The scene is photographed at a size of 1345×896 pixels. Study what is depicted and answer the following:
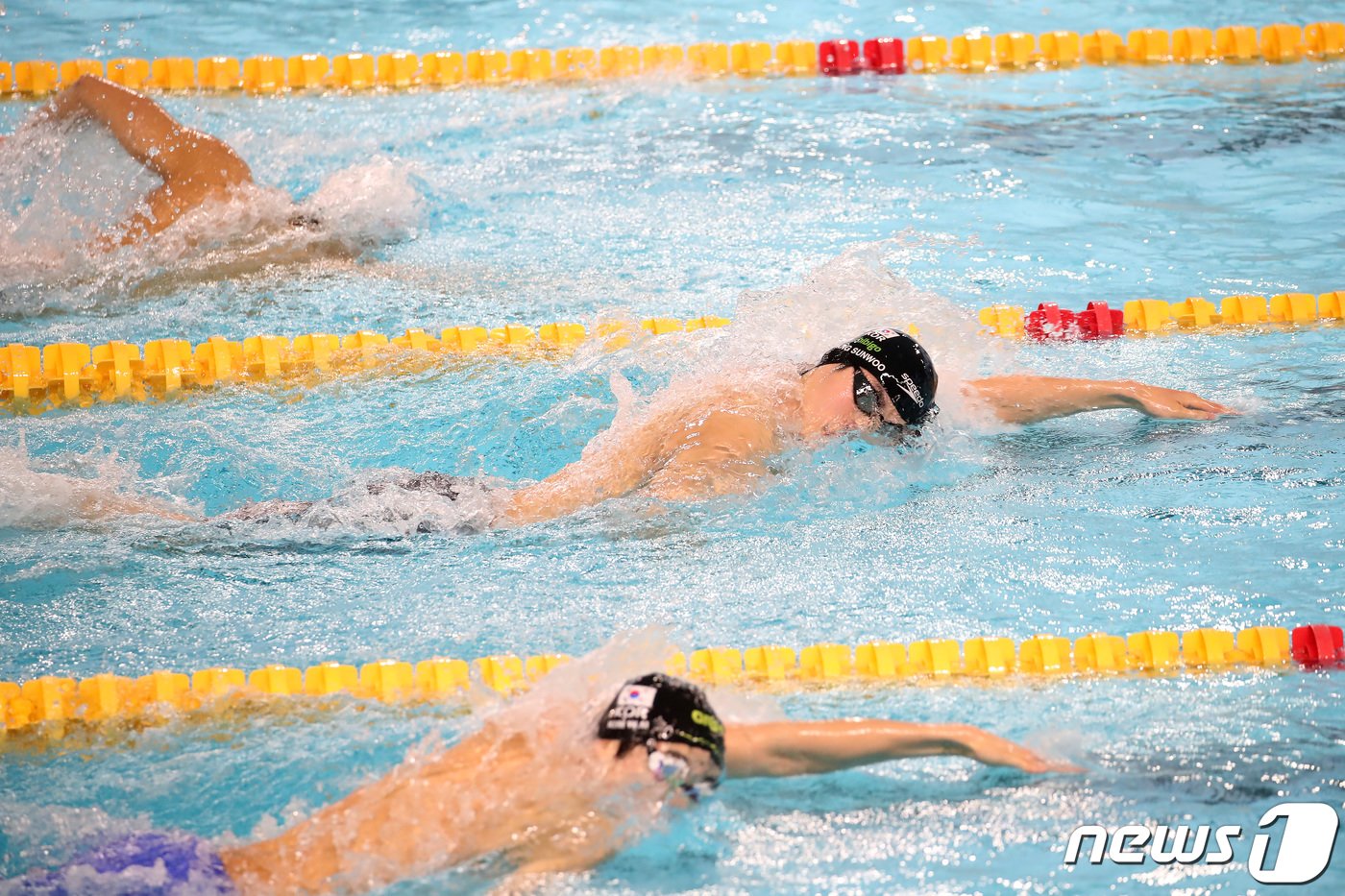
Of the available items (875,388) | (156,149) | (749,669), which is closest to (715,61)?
(156,149)

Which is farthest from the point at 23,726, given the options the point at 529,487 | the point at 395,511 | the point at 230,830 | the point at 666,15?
the point at 666,15

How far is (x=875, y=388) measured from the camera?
346 centimetres

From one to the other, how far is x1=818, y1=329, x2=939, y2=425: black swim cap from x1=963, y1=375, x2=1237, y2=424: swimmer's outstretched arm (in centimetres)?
30

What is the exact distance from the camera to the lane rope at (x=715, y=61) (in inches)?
262

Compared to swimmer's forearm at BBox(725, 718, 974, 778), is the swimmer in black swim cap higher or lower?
higher

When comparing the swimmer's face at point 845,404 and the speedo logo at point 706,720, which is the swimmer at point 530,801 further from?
the swimmer's face at point 845,404

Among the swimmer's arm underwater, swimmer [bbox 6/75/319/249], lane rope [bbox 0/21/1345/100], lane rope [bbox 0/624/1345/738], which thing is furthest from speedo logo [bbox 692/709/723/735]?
lane rope [bbox 0/21/1345/100]

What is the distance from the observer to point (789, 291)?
4402mm

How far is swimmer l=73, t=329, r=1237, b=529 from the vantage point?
11.2ft

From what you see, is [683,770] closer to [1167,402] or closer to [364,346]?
[1167,402]

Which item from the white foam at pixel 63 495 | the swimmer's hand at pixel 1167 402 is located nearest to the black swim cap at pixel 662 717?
the white foam at pixel 63 495

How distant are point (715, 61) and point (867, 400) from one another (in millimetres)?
3824

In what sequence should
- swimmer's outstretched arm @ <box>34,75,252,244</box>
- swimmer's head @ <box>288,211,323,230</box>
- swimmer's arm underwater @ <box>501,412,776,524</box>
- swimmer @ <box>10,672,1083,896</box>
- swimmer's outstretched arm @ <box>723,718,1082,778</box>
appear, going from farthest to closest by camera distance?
swimmer's head @ <box>288,211,323,230</box>, swimmer's outstretched arm @ <box>34,75,252,244</box>, swimmer's arm underwater @ <box>501,412,776,524</box>, swimmer's outstretched arm @ <box>723,718,1082,778</box>, swimmer @ <box>10,672,1083,896</box>

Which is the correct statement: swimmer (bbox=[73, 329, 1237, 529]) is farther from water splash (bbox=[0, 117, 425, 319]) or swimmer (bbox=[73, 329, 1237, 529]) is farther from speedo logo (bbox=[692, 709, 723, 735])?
water splash (bbox=[0, 117, 425, 319])
